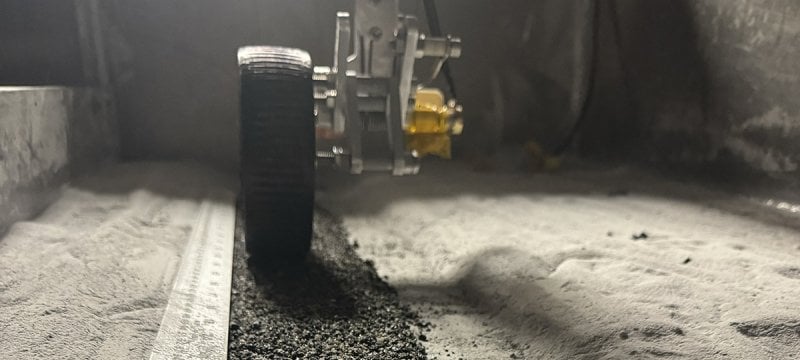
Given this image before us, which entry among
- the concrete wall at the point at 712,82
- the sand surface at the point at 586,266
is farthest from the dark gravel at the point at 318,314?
the concrete wall at the point at 712,82

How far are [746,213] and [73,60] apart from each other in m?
2.50

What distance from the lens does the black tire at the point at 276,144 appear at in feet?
3.65

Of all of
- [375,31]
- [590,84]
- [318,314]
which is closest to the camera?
[318,314]

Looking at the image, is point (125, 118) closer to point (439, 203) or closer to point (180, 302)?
point (439, 203)

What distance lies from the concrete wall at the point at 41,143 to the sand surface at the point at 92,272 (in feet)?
0.17

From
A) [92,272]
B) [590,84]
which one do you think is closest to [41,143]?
[92,272]

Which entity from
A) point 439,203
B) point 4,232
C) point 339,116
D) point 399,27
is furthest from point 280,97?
point 439,203

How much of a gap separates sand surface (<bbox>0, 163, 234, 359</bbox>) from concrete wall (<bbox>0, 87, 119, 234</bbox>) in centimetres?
5

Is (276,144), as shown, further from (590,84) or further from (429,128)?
(590,84)

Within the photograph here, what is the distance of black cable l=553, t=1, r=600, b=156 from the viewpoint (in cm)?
246

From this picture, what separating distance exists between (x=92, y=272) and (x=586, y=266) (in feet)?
3.41

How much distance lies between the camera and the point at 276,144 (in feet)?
3.64

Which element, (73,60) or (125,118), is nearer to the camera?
(73,60)

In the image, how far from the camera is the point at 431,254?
1421 millimetres
